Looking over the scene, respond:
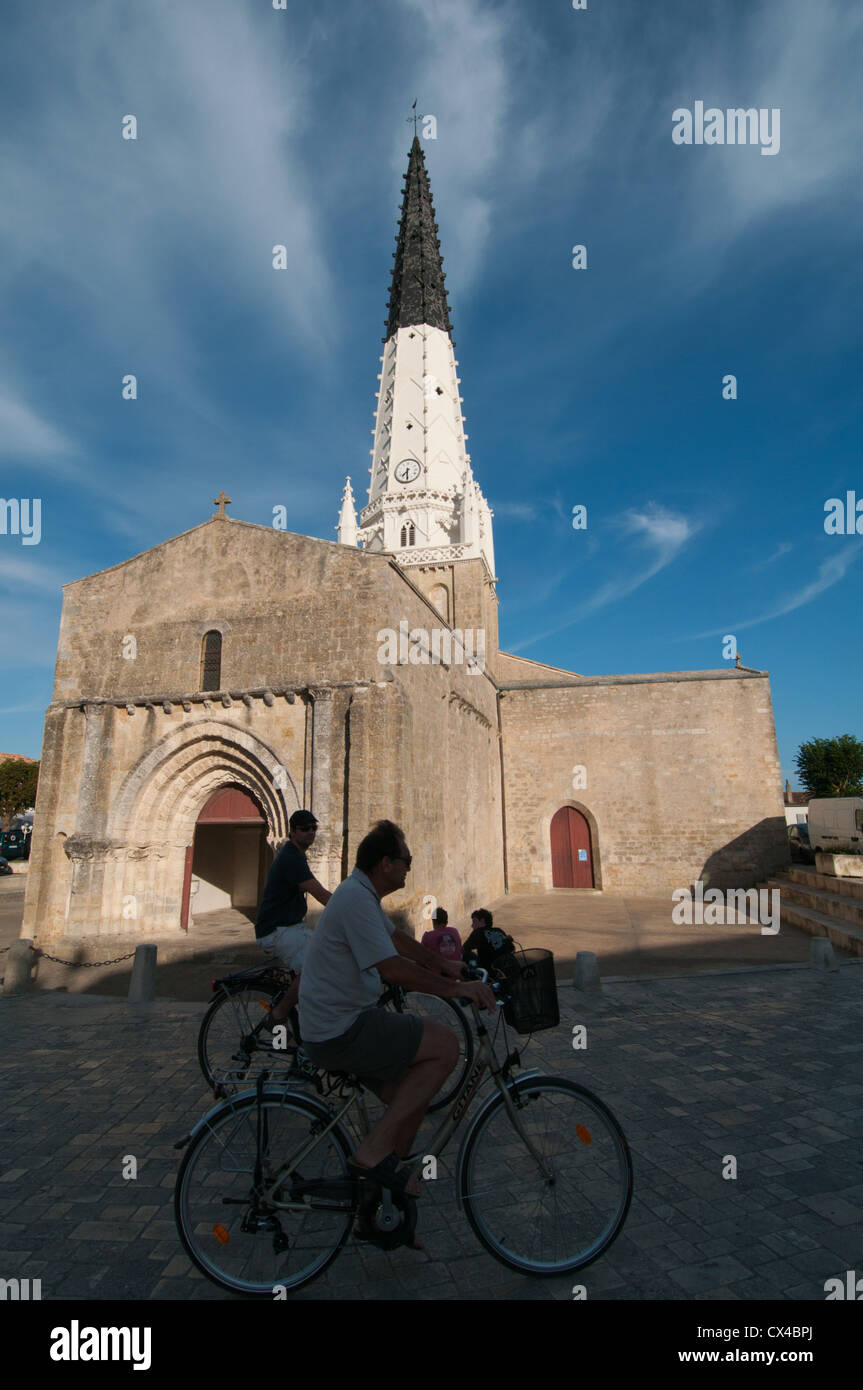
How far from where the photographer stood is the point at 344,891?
268 cm

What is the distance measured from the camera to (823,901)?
42.9ft

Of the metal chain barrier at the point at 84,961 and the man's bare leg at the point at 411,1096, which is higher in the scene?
the man's bare leg at the point at 411,1096

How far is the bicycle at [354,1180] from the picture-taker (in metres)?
2.53

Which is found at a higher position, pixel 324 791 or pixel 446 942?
pixel 324 791

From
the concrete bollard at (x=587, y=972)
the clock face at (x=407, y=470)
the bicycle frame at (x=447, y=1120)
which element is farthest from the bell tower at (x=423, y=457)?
the bicycle frame at (x=447, y=1120)

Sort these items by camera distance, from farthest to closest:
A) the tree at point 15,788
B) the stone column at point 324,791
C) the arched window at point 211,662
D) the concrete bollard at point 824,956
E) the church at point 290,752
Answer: the tree at point 15,788, the arched window at point 211,662, the church at point 290,752, the stone column at point 324,791, the concrete bollard at point 824,956

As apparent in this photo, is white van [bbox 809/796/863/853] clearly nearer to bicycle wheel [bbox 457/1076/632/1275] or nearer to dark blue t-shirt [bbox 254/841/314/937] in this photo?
dark blue t-shirt [bbox 254/841/314/937]

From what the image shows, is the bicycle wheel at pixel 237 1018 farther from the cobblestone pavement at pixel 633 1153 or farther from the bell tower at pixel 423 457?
the bell tower at pixel 423 457

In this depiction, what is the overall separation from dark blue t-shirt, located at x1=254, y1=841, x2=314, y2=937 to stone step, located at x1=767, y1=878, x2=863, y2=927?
1082 cm

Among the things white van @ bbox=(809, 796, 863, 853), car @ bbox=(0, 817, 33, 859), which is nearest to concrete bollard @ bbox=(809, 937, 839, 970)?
white van @ bbox=(809, 796, 863, 853)

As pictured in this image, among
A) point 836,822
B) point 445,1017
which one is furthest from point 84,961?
point 836,822

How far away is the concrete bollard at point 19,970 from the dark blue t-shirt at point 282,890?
5.46m

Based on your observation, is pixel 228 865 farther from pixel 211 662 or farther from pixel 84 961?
pixel 211 662

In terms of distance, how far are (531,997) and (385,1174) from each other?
3.01ft
